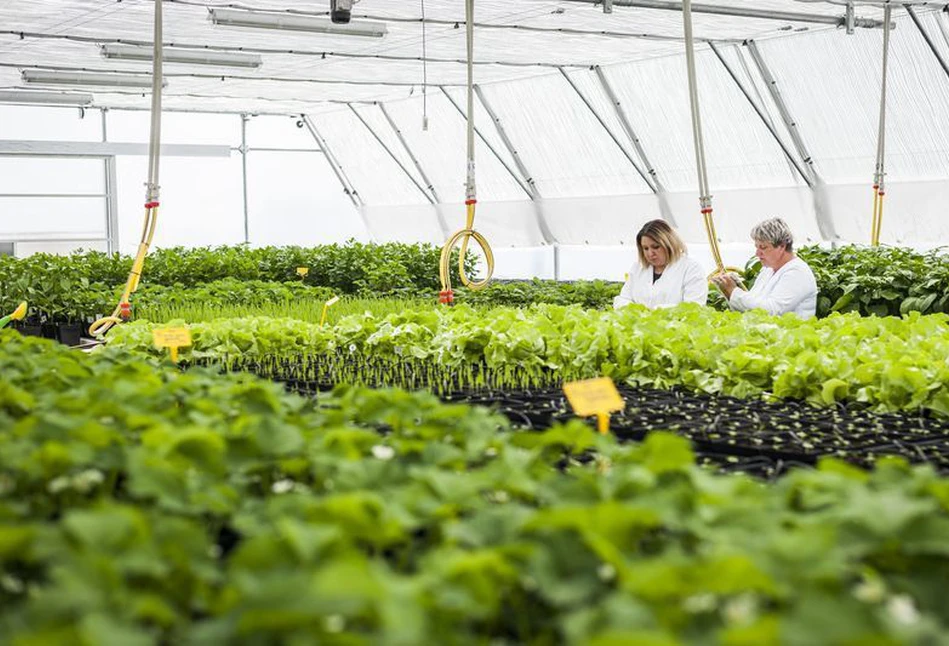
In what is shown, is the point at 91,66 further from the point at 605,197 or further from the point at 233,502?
the point at 233,502

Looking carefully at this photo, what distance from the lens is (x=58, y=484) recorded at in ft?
5.00

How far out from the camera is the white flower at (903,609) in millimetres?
1057

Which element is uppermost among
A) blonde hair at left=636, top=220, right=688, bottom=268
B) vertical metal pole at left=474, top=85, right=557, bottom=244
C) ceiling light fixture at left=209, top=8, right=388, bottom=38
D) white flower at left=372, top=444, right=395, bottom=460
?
ceiling light fixture at left=209, top=8, right=388, bottom=38

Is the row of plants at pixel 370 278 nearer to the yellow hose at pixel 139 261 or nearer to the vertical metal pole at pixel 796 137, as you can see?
the vertical metal pole at pixel 796 137

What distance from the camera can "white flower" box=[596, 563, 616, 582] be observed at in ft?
3.90

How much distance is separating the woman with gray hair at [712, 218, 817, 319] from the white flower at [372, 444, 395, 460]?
4.38 m

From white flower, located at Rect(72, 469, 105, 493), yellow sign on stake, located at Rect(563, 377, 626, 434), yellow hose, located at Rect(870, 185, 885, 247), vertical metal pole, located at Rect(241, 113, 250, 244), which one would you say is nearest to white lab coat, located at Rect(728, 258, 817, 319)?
yellow hose, located at Rect(870, 185, 885, 247)

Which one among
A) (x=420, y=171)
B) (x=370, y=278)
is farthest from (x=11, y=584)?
(x=420, y=171)

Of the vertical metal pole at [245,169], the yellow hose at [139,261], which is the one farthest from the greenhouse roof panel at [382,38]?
the yellow hose at [139,261]

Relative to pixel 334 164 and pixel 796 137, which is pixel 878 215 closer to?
pixel 796 137

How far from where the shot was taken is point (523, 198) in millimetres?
15156

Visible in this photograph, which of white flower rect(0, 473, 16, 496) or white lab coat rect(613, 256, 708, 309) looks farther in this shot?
white lab coat rect(613, 256, 708, 309)

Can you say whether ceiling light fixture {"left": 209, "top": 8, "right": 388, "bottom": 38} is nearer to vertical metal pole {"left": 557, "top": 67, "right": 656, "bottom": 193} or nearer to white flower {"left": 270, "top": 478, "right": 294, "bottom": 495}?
vertical metal pole {"left": 557, "top": 67, "right": 656, "bottom": 193}

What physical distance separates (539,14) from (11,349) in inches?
283
